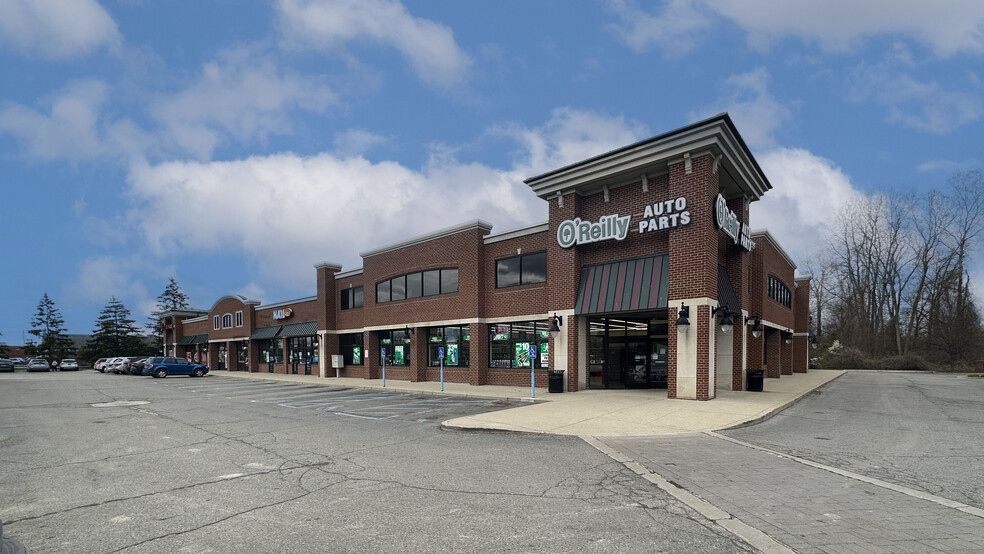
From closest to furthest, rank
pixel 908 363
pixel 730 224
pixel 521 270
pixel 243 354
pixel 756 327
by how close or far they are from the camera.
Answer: pixel 730 224 → pixel 756 327 → pixel 521 270 → pixel 243 354 → pixel 908 363

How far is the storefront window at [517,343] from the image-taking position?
2119cm

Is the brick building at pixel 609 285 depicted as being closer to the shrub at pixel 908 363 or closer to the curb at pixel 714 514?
the curb at pixel 714 514

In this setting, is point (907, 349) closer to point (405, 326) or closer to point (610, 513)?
point (405, 326)

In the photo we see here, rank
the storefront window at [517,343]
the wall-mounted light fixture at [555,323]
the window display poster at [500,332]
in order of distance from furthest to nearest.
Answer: the window display poster at [500,332] < the storefront window at [517,343] < the wall-mounted light fixture at [555,323]

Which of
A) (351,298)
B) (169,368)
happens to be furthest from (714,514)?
(169,368)

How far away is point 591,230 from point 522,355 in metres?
6.56

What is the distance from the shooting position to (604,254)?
1853cm

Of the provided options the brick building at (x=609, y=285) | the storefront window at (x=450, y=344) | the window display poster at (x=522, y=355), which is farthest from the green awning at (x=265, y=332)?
the window display poster at (x=522, y=355)

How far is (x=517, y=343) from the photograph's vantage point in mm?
21906

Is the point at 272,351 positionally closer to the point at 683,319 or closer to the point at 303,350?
the point at 303,350

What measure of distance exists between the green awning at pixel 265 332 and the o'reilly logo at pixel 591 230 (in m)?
28.1

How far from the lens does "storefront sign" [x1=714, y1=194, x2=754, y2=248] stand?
16084 mm

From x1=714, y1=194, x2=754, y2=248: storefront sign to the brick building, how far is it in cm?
6

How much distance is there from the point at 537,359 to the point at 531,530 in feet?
54.4
